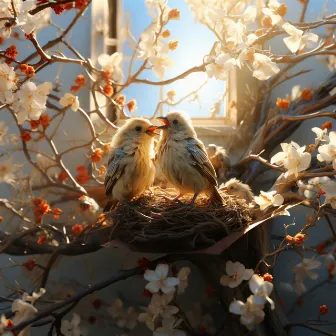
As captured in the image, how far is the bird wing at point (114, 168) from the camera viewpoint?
1347mm

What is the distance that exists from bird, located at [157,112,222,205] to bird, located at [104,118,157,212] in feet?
0.15

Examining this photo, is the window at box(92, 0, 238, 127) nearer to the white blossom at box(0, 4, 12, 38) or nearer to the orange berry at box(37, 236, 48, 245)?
the orange berry at box(37, 236, 48, 245)

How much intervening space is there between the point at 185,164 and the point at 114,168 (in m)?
0.20

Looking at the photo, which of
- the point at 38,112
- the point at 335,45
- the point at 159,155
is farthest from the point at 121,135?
the point at 335,45

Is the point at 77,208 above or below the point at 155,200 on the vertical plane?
below

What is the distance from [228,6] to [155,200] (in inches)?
22.2

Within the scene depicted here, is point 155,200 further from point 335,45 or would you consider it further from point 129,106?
point 335,45

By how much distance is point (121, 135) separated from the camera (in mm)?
1421

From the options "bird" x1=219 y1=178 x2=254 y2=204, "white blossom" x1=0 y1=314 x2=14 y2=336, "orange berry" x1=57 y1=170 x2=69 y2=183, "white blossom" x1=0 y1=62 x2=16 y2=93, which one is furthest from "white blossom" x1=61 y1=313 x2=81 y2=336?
"white blossom" x1=0 y1=62 x2=16 y2=93

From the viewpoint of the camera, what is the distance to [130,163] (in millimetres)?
1343

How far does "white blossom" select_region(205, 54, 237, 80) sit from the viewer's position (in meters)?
1.14

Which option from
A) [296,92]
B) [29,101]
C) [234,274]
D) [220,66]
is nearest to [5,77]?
[29,101]

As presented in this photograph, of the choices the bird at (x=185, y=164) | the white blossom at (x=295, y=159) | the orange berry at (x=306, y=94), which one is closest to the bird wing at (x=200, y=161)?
the bird at (x=185, y=164)

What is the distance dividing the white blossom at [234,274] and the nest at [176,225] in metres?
0.08
